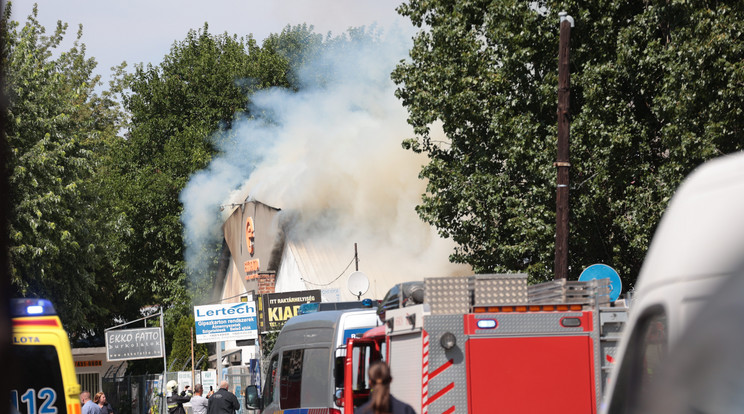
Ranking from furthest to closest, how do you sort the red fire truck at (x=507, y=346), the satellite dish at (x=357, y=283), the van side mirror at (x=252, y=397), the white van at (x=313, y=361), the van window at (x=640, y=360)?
the satellite dish at (x=357, y=283) < the van side mirror at (x=252, y=397) < the white van at (x=313, y=361) < the red fire truck at (x=507, y=346) < the van window at (x=640, y=360)

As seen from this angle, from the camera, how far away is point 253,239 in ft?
141

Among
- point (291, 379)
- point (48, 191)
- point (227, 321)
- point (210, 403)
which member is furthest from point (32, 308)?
point (227, 321)

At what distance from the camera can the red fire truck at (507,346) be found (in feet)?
28.6

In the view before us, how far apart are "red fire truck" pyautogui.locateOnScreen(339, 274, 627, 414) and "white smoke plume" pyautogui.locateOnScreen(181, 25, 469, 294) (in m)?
27.7

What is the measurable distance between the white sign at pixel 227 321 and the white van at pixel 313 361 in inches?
726

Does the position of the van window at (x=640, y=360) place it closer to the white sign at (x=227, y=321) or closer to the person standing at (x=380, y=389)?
the person standing at (x=380, y=389)

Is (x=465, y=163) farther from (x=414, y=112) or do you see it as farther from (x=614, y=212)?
(x=614, y=212)

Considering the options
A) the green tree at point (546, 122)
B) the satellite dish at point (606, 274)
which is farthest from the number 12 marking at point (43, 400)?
the green tree at point (546, 122)

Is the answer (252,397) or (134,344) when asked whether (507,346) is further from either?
(134,344)

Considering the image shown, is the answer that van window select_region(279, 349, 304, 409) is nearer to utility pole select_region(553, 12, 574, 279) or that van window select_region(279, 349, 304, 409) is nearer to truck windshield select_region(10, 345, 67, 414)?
truck windshield select_region(10, 345, 67, 414)

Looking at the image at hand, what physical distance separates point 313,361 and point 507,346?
4292 millimetres

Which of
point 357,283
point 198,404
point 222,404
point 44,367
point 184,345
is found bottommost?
point 184,345

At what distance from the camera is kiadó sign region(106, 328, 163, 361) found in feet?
118

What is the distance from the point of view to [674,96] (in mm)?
18344
